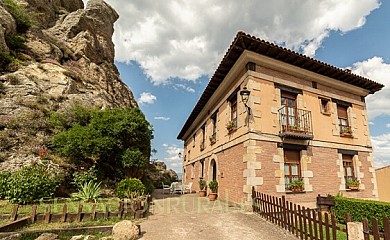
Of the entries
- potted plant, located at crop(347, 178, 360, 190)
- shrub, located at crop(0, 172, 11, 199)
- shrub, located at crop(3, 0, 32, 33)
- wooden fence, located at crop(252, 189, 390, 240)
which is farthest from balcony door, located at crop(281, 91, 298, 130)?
shrub, located at crop(3, 0, 32, 33)

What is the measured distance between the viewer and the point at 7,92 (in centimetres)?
1281

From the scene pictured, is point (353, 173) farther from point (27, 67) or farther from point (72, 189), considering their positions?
point (27, 67)

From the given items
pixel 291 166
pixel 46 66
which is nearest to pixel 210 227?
pixel 291 166

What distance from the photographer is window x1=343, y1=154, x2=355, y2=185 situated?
9.85m

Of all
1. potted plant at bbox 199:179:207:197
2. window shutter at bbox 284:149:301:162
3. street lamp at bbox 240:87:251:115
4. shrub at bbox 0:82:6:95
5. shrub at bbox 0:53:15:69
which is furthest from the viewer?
shrub at bbox 0:53:15:69

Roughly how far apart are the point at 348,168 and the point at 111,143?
1150 centimetres

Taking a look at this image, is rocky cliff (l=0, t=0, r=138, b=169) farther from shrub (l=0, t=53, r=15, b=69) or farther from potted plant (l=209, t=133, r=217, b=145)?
potted plant (l=209, t=133, r=217, b=145)

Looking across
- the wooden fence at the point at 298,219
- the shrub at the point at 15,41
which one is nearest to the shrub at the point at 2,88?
the shrub at the point at 15,41

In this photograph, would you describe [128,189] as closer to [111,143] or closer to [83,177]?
[83,177]

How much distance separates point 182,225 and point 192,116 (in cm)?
1207

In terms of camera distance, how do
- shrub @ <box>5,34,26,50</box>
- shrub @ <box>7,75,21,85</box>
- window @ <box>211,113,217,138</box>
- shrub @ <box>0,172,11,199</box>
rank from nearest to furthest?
1. shrub @ <box>0,172,11,199</box>
2. window @ <box>211,113,217,138</box>
3. shrub @ <box>7,75,21,85</box>
4. shrub @ <box>5,34,26,50</box>

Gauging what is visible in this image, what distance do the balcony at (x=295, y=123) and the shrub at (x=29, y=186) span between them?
8.76 meters

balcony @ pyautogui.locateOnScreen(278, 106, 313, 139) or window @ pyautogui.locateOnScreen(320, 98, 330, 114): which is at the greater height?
window @ pyautogui.locateOnScreen(320, 98, 330, 114)

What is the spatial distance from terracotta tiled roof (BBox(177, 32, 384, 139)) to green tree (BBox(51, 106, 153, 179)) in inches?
181
